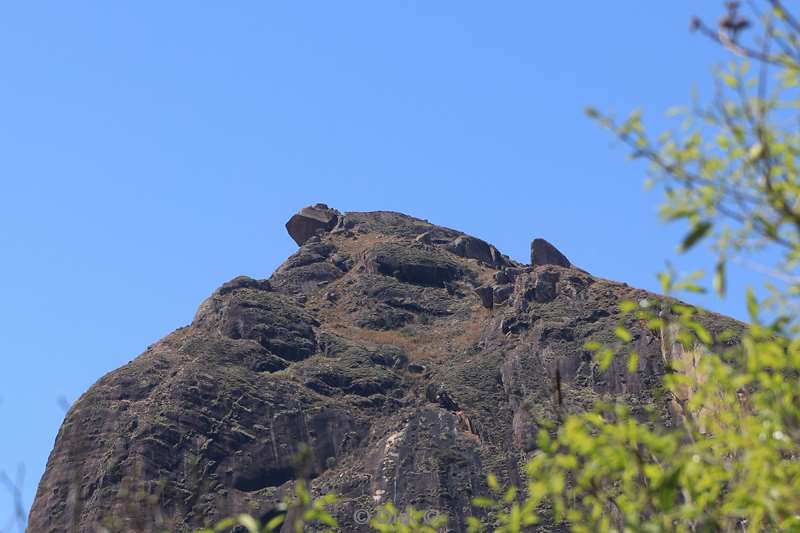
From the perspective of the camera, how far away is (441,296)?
394 ft

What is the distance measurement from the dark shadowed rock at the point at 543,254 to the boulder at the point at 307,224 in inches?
1014

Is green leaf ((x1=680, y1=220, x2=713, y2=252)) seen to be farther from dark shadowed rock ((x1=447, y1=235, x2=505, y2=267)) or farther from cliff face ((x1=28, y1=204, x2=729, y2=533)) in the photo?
dark shadowed rock ((x1=447, y1=235, x2=505, y2=267))

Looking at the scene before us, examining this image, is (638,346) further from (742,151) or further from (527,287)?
(742,151)

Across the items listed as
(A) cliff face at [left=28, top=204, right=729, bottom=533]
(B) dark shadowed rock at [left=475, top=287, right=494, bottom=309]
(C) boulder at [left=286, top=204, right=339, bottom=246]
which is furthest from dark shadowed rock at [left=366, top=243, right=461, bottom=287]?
(C) boulder at [left=286, top=204, right=339, bottom=246]

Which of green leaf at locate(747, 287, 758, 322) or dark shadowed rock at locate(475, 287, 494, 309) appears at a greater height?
dark shadowed rock at locate(475, 287, 494, 309)

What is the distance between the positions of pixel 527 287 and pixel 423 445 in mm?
24603

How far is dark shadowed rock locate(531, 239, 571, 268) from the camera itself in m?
120

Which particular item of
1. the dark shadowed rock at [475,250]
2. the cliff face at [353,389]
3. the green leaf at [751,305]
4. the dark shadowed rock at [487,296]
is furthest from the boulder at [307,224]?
the green leaf at [751,305]

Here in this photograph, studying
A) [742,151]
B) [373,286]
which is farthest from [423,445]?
[742,151]

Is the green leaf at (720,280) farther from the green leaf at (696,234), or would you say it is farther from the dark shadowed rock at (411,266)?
the dark shadowed rock at (411,266)

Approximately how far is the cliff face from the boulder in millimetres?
11083

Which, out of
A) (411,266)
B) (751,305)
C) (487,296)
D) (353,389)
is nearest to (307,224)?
(411,266)

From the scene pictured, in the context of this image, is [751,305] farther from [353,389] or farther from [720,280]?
[353,389]

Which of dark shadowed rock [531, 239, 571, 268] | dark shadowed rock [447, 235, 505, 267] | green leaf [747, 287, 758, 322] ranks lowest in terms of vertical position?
green leaf [747, 287, 758, 322]
